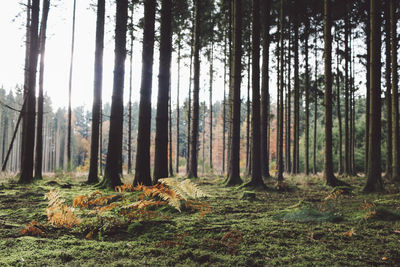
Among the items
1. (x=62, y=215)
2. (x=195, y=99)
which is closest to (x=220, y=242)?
(x=62, y=215)

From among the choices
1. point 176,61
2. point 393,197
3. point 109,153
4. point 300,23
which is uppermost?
point 300,23

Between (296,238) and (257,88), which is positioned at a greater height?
(257,88)

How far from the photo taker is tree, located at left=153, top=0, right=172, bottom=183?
6.81m

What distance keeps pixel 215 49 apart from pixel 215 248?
719 inches

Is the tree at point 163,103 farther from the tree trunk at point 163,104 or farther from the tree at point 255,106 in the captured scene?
the tree at point 255,106

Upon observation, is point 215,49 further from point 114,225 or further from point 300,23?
point 114,225

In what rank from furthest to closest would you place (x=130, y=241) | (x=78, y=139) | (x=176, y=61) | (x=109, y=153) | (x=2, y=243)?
(x=78, y=139)
(x=176, y=61)
(x=109, y=153)
(x=130, y=241)
(x=2, y=243)

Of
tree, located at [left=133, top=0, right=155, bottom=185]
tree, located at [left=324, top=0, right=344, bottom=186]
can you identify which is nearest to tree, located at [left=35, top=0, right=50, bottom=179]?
tree, located at [left=133, top=0, right=155, bottom=185]

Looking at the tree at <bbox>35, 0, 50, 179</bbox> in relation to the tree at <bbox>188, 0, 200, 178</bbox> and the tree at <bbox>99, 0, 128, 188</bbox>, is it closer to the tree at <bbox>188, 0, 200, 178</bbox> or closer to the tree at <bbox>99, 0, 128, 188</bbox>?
the tree at <bbox>99, 0, 128, 188</bbox>

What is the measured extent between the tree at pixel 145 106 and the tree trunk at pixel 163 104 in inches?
14.5

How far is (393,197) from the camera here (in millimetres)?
6602

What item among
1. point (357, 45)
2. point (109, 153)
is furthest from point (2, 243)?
point (357, 45)

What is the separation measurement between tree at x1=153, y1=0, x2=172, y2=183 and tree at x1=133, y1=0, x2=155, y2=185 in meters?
0.37

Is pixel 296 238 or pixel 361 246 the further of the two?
pixel 296 238
